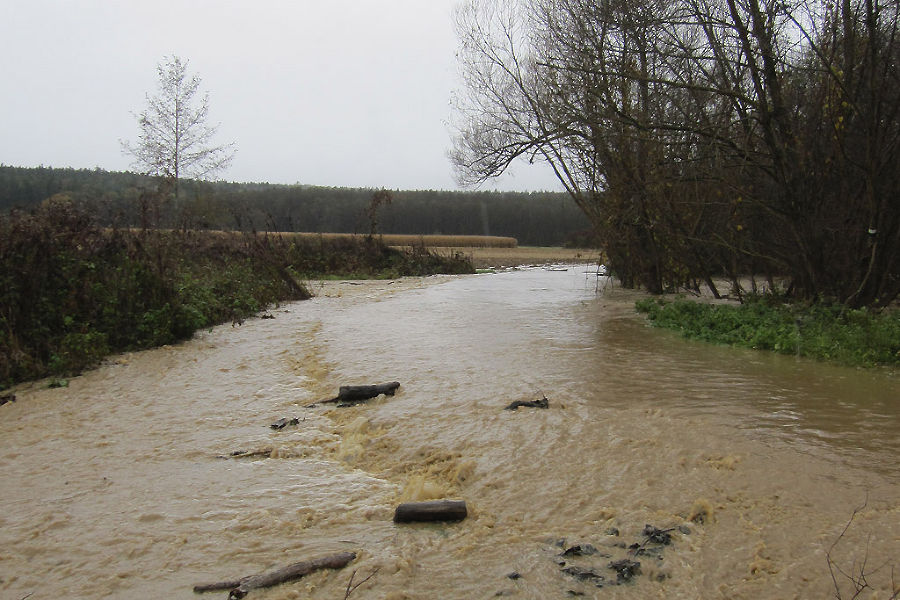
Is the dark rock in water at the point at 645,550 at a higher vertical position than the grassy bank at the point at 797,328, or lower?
lower

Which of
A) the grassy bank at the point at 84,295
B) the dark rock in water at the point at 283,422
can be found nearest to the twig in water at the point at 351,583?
the dark rock in water at the point at 283,422

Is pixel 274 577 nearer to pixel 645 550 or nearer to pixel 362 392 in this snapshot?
pixel 645 550

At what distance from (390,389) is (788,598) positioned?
427cm

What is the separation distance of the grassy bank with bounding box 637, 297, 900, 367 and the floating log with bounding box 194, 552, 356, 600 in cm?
622

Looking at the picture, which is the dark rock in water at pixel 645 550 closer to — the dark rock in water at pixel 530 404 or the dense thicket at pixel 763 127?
the dark rock in water at pixel 530 404

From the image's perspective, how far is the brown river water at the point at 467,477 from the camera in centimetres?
305

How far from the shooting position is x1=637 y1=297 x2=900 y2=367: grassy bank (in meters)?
7.34

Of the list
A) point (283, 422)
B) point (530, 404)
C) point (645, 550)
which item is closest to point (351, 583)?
point (645, 550)

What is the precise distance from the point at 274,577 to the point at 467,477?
1.54 meters

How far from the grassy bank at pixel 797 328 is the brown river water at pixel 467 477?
0.44m

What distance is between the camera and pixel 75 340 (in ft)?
26.3

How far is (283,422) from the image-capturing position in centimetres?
561

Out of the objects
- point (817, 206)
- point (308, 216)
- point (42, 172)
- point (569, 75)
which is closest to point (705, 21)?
point (569, 75)

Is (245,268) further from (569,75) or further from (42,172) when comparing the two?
(42,172)
